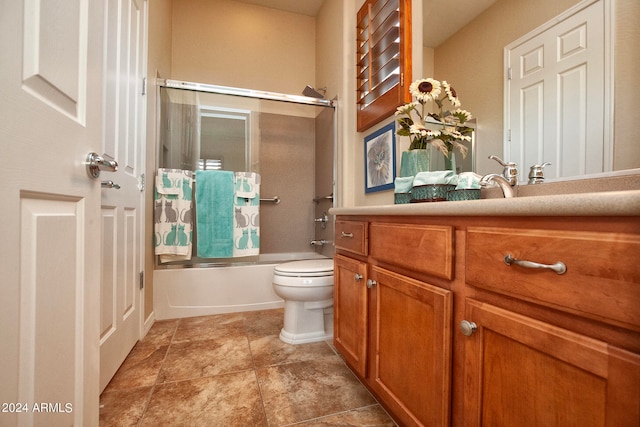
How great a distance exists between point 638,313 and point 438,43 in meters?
1.43

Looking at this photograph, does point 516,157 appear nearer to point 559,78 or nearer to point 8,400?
point 559,78

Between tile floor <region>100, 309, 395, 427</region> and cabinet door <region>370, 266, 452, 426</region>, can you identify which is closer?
cabinet door <region>370, 266, 452, 426</region>

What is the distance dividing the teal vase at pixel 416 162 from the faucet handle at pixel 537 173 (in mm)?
383

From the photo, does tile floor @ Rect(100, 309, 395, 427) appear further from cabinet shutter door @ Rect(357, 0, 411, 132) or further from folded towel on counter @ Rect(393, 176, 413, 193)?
cabinet shutter door @ Rect(357, 0, 411, 132)

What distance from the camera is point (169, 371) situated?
4.27 ft

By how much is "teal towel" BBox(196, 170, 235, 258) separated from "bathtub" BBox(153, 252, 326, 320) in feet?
0.49

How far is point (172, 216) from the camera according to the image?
195cm

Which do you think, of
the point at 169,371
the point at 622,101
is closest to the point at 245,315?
the point at 169,371

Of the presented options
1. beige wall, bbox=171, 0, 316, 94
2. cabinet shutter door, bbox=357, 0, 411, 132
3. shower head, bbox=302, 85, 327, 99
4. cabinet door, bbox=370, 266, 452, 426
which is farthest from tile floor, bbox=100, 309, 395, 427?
beige wall, bbox=171, 0, 316, 94

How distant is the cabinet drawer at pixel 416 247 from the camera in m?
0.71

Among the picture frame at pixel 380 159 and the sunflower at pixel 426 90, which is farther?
the picture frame at pixel 380 159

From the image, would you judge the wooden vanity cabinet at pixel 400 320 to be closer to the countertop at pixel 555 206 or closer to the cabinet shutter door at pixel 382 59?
the countertop at pixel 555 206

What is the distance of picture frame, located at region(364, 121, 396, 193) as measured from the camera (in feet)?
5.32

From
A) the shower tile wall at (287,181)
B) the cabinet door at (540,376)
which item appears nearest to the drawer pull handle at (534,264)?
the cabinet door at (540,376)
